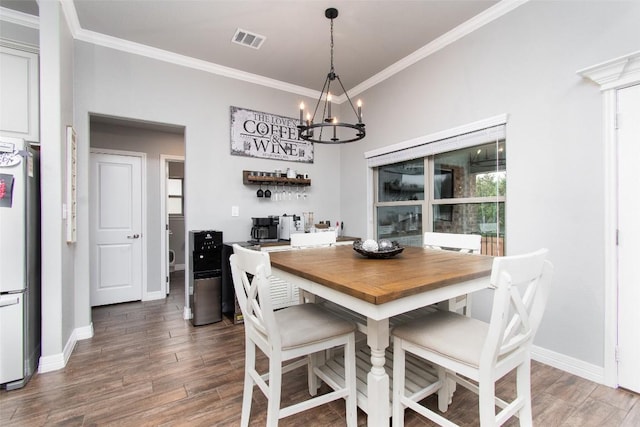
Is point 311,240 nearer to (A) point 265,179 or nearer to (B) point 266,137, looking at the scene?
(A) point 265,179

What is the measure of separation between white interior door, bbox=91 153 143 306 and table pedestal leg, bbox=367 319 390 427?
3848mm

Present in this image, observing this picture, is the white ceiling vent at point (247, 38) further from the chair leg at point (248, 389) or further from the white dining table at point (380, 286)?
the chair leg at point (248, 389)

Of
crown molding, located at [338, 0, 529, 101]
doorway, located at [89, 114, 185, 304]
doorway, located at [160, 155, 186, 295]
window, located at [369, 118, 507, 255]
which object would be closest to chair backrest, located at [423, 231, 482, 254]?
window, located at [369, 118, 507, 255]

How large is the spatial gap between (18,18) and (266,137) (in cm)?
239

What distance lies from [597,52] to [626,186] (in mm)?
928

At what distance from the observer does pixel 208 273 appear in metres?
3.22

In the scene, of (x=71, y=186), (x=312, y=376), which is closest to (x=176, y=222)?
(x=71, y=186)

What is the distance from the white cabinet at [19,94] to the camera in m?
2.34

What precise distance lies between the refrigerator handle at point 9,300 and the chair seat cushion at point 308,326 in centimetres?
180

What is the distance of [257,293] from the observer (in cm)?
146

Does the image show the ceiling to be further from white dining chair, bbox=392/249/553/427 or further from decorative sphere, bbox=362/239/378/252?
white dining chair, bbox=392/249/553/427

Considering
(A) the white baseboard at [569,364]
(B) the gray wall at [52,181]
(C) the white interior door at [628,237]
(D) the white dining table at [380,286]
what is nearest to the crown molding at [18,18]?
(B) the gray wall at [52,181]

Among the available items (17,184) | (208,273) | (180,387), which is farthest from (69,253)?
(180,387)

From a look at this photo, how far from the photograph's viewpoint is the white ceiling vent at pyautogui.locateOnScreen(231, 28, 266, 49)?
2.89m
